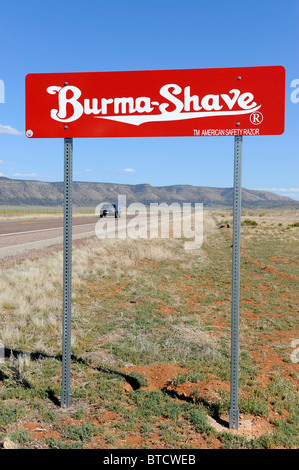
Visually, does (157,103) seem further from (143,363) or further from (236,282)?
(143,363)

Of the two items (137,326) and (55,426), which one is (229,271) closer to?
(137,326)

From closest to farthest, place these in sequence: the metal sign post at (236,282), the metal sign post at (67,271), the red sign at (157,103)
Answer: the red sign at (157,103), the metal sign post at (236,282), the metal sign post at (67,271)

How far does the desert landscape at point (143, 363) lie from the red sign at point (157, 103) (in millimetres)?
3279

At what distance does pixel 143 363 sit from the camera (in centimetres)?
603

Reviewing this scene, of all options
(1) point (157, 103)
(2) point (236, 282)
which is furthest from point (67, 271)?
(1) point (157, 103)

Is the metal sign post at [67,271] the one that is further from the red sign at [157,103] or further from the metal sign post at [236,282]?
the metal sign post at [236,282]

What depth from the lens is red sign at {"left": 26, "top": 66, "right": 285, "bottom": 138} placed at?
13.4 ft

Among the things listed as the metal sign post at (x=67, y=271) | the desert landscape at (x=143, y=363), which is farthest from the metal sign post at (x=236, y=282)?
the metal sign post at (x=67, y=271)

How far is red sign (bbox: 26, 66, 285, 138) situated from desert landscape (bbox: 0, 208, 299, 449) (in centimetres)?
328

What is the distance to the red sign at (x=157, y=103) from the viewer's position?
13.4 ft

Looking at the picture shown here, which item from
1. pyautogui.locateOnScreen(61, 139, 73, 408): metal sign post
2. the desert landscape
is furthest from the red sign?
the desert landscape

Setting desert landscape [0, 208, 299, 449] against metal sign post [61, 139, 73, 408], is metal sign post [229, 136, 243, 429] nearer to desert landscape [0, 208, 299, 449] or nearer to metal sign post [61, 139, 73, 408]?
desert landscape [0, 208, 299, 449]
